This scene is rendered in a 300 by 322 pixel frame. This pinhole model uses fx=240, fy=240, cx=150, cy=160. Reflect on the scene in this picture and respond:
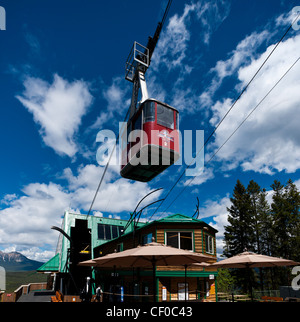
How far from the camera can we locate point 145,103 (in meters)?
11.5

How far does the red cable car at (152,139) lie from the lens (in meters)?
10.8

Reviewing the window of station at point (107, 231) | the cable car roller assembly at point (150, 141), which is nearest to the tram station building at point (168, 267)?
the cable car roller assembly at point (150, 141)

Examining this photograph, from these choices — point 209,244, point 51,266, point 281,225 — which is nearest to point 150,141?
point 209,244

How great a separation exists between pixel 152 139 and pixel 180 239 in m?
9.68

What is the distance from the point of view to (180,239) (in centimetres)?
1734

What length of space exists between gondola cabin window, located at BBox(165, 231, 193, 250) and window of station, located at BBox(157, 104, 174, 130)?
28.6 feet

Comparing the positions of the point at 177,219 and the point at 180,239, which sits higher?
the point at 177,219

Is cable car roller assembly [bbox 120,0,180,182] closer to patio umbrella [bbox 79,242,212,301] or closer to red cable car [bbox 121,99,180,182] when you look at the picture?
red cable car [bbox 121,99,180,182]

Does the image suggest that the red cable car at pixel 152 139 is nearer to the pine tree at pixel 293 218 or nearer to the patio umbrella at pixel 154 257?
the patio umbrella at pixel 154 257

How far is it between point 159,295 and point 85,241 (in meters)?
6.46

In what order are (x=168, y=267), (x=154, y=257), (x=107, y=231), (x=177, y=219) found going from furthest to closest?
(x=107, y=231) → (x=177, y=219) → (x=168, y=267) → (x=154, y=257)

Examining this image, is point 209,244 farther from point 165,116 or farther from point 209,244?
point 165,116

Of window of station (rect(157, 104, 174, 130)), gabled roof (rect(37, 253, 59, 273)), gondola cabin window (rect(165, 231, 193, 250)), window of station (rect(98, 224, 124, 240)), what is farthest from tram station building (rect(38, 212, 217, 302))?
window of station (rect(98, 224, 124, 240))
